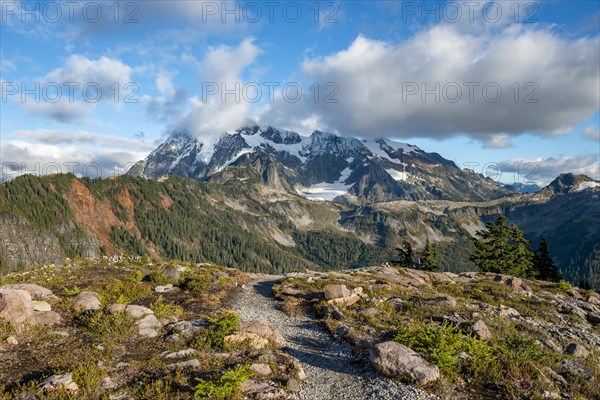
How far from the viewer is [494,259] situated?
7750 centimetres

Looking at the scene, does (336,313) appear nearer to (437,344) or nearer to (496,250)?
(437,344)

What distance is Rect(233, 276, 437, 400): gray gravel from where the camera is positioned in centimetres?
1405

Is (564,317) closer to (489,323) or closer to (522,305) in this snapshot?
(522,305)

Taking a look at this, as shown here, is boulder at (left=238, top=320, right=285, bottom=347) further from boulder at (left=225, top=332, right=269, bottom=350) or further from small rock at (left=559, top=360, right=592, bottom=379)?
small rock at (left=559, top=360, right=592, bottom=379)

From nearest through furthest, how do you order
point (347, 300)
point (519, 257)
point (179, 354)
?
point (179, 354)
point (347, 300)
point (519, 257)

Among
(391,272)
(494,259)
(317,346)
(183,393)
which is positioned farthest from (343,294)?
(494,259)

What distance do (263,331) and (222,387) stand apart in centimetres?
662

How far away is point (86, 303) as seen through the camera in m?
22.7

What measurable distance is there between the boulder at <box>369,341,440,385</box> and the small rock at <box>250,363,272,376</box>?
4.55 meters

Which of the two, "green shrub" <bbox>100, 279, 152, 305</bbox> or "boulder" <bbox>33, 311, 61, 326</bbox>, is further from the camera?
"green shrub" <bbox>100, 279, 152, 305</bbox>

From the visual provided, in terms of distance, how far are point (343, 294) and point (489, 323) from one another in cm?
996

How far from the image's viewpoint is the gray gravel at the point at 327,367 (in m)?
14.0

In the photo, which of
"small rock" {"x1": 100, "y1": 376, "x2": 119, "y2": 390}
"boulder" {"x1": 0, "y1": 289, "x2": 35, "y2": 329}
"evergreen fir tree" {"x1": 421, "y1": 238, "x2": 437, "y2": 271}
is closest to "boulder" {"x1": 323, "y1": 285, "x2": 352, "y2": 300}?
"small rock" {"x1": 100, "y1": 376, "x2": 119, "y2": 390}

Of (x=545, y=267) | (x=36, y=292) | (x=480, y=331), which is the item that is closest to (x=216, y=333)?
(x=480, y=331)
